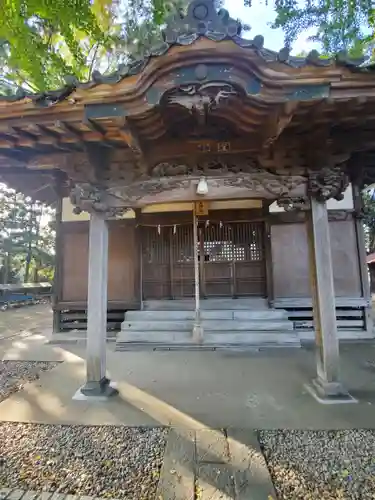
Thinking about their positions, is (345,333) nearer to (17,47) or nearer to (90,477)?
(90,477)

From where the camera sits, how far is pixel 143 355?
4.70 metres

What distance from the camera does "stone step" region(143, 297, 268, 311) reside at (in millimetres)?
5898

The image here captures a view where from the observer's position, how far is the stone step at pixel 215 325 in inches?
205

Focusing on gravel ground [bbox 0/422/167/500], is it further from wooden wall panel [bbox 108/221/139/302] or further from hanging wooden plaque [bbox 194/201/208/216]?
hanging wooden plaque [bbox 194/201/208/216]

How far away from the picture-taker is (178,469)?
1.92m

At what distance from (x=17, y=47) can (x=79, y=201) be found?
397cm

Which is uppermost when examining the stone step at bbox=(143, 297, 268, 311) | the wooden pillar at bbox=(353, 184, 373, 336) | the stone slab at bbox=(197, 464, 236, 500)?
the wooden pillar at bbox=(353, 184, 373, 336)

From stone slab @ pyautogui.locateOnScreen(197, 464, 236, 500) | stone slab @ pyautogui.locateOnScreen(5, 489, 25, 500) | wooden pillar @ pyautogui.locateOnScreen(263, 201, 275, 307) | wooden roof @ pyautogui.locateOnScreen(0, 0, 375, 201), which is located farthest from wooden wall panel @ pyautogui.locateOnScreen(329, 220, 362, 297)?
stone slab @ pyautogui.locateOnScreen(5, 489, 25, 500)

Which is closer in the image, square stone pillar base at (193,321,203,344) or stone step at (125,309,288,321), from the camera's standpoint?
square stone pillar base at (193,321,203,344)

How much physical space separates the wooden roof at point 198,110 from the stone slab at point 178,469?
2621mm

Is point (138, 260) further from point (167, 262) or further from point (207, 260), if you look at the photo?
point (207, 260)

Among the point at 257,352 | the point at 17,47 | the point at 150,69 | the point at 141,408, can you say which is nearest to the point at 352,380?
the point at 257,352

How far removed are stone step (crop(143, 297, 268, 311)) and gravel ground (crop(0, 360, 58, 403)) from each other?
227 cm

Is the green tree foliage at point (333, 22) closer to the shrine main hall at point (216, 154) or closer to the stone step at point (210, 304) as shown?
the shrine main hall at point (216, 154)
